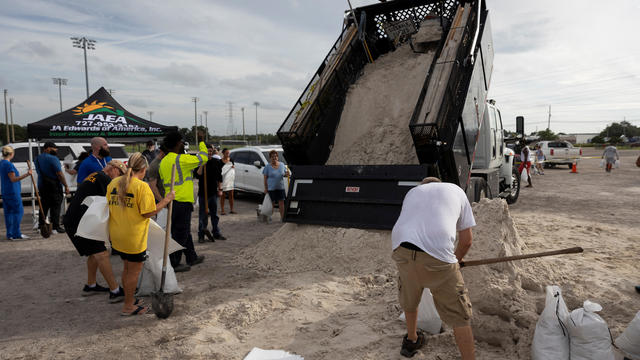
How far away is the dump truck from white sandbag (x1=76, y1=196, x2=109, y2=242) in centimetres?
236

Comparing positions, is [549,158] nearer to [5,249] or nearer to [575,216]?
[575,216]

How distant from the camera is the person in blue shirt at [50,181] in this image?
7.30 meters

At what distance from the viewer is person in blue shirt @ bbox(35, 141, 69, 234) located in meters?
7.30

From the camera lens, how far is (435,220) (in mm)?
2697

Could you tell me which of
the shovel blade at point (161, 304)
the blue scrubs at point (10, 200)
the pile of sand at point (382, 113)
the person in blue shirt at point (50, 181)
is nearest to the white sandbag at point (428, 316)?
the shovel blade at point (161, 304)

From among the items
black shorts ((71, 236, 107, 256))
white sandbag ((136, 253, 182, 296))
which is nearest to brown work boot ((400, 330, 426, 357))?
white sandbag ((136, 253, 182, 296))

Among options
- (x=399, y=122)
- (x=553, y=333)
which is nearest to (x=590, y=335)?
(x=553, y=333)

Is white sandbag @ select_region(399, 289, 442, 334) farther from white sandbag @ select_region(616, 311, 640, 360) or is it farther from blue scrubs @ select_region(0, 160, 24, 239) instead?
blue scrubs @ select_region(0, 160, 24, 239)

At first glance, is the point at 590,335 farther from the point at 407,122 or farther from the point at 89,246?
the point at 89,246

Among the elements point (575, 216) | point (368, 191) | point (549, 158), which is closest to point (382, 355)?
point (368, 191)

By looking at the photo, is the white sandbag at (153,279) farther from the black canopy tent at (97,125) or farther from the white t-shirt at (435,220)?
the black canopy tent at (97,125)

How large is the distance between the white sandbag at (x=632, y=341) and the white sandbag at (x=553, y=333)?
0.45m

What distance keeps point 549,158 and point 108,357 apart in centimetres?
2495

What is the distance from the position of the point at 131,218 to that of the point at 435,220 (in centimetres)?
276
